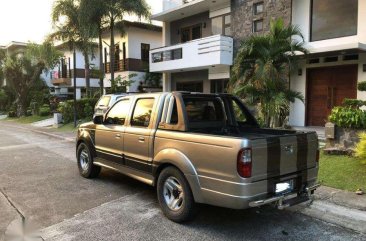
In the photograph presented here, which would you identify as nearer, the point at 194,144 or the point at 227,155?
the point at 227,155

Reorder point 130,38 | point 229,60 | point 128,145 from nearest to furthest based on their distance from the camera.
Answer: point 128,145 → point 229,60 → point 130,38

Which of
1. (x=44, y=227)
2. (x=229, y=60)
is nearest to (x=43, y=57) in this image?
(x=229, y=60)

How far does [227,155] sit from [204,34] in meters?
16.8

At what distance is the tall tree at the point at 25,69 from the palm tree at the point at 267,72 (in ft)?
70.6

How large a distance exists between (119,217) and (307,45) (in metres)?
11.1

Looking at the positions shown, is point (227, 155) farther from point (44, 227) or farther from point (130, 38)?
point (130, 38)

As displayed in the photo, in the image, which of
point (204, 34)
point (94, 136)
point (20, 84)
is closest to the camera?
point (94, 136)

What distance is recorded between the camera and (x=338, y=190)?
20.4 feet

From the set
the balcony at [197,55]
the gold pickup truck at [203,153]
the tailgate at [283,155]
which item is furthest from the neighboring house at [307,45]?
the tailgate at [283,155]

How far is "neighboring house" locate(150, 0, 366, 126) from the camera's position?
12781 millimetres

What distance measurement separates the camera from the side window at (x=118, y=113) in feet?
21.4

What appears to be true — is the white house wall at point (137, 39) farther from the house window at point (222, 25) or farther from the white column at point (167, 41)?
the house window at point (222, 25)

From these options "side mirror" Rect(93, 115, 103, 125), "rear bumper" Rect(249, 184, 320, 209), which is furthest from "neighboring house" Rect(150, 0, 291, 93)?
"rear bumper" Rect(249, 184, 320, 209)

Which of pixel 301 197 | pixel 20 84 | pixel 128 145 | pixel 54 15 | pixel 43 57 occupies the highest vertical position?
pixel 54 15
